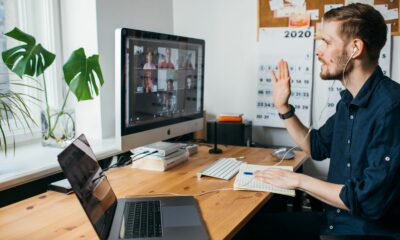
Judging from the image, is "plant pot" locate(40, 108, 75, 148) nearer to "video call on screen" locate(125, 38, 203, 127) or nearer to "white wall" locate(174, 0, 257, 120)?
"video call on screen" locate(125, 38, 203, 127)

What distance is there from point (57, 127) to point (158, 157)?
1.96 ft

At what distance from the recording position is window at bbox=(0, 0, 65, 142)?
1947 mm

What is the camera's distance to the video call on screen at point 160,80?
1.55m

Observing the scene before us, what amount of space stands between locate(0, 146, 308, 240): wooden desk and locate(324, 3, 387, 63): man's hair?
25.8 inches

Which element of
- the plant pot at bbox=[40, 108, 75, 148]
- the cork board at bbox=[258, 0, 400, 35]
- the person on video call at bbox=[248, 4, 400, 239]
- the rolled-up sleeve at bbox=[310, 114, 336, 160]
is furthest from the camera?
the cork board at bbox=[258, 0, 400, 35]

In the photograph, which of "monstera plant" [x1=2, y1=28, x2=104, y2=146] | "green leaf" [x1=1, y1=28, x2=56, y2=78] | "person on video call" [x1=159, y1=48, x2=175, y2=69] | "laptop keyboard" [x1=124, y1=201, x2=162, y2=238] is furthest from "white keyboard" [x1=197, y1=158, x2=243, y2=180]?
"green leaf" [x1=1, y1=28, x2=56, y2=78]

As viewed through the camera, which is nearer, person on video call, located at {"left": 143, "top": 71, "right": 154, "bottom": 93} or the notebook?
the notebook

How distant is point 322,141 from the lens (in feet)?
5.68

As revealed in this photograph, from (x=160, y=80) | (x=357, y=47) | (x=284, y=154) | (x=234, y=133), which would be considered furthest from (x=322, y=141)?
(x=160, y=80)

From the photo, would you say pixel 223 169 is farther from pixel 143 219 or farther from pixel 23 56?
pixel 23 56

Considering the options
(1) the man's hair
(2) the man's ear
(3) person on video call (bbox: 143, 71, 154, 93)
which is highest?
(1) the man's hair

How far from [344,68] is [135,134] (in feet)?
2.85

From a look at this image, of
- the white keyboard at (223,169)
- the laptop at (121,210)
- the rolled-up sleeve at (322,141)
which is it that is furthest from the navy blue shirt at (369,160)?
the laptop at (121,210)

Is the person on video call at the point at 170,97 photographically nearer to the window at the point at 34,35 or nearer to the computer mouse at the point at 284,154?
the computer mouse at the point at 284,154
